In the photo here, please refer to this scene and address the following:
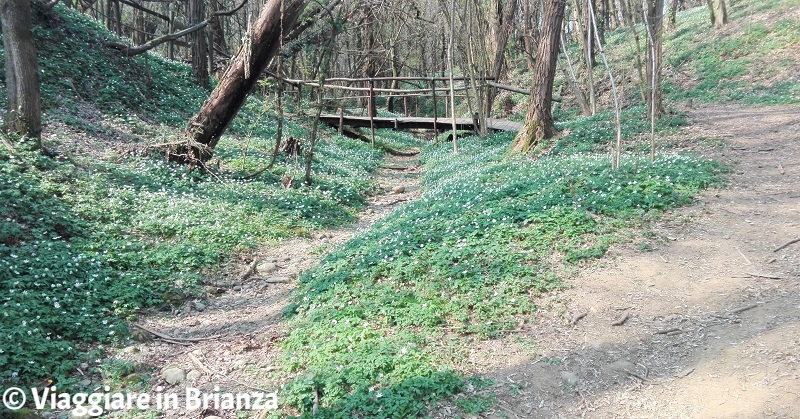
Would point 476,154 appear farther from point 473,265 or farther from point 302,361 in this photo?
point 302,361

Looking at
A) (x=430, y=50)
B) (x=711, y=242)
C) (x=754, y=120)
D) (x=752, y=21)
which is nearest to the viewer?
(x=711, y=242)

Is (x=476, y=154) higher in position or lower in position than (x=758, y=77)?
lower

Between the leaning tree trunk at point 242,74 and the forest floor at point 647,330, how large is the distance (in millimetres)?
4445

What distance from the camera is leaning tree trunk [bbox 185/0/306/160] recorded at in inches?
392

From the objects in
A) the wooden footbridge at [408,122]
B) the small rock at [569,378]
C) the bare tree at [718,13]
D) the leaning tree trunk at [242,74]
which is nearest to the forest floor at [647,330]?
the small rock at [569,378]

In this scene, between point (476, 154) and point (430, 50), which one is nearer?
point (476, 154)

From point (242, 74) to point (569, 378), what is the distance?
28.4ft

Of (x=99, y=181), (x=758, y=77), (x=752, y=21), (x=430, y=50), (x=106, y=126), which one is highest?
(x=430, y=50)

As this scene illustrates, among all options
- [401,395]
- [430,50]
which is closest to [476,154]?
[401,395]

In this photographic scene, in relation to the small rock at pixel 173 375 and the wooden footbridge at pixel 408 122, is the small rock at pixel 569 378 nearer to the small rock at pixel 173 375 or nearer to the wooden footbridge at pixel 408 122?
the small rock at pixel 173 375

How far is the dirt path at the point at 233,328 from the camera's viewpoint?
474 cm

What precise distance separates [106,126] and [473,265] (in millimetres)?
9584

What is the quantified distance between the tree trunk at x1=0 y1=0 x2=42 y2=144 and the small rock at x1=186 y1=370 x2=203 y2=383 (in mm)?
5920

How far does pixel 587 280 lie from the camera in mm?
5453
